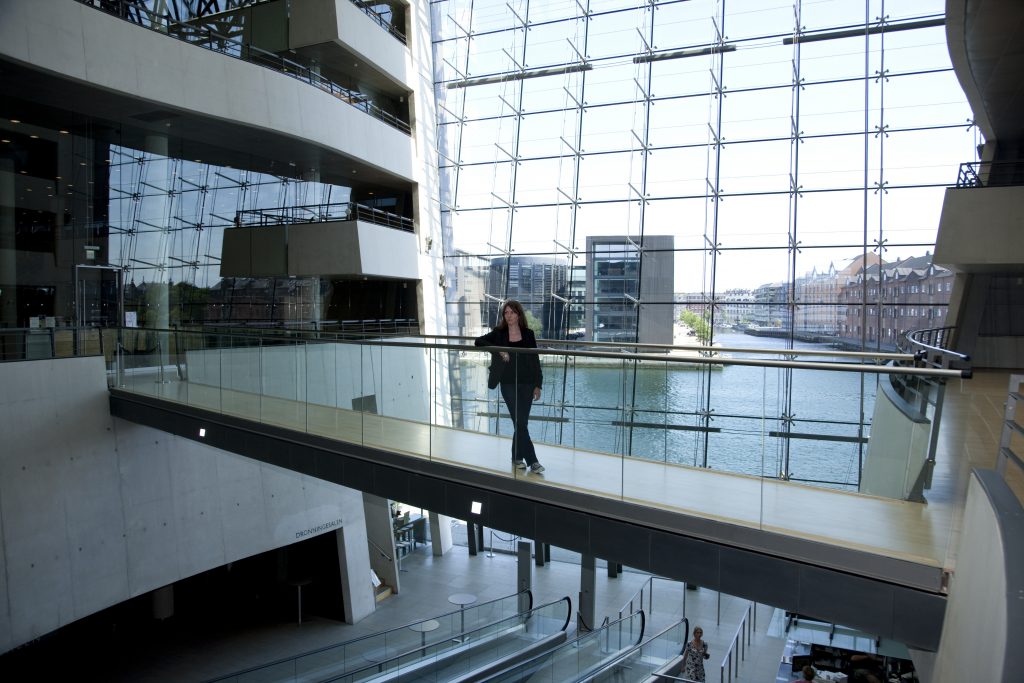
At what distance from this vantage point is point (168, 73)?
11633mm

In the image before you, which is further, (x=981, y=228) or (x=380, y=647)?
(x=380, y=647)

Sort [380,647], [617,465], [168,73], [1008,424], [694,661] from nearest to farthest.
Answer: [1008,424] < [617,465] < [694,661] < [168,73] < [380,647]

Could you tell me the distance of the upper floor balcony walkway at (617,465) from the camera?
12.8 feet

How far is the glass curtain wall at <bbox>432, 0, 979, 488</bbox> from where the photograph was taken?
13531mm

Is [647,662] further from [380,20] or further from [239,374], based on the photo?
[380,20]

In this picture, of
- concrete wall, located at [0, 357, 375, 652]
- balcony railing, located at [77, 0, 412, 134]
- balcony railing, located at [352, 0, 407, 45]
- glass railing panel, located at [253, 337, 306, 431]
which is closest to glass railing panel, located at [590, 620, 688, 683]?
glass railing panel, located at [253, 337, 306, 431]

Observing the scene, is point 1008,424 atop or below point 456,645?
atop

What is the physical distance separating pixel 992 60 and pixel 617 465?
888 cm

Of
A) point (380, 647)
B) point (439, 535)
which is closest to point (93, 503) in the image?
→ point (380, 647)

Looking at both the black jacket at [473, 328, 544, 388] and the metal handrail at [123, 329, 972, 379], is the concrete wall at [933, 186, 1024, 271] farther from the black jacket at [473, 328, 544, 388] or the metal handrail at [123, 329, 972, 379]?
the black jacket at [473, 328, 544, 388]

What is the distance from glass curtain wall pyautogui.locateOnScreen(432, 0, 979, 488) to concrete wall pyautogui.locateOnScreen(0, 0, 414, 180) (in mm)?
4652

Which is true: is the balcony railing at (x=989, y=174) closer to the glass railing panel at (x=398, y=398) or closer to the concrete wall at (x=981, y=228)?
the concrete wall at (x=981, y=228)

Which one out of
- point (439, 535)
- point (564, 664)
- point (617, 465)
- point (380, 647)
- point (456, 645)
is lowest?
point (439, 535)

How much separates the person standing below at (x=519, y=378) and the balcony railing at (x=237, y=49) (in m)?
9.31
